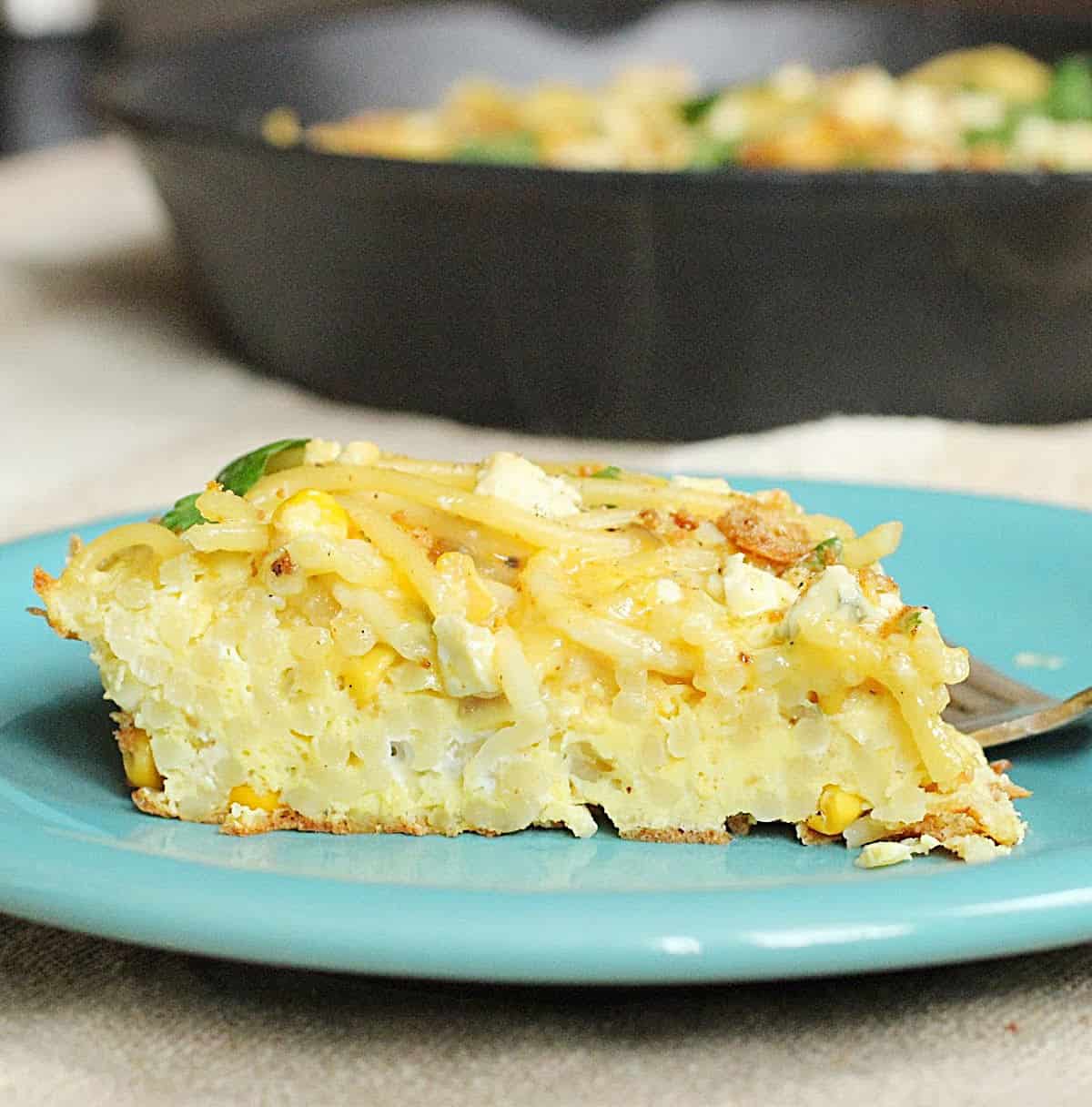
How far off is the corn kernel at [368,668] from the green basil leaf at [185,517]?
0.20 m

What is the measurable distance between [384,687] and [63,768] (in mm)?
330

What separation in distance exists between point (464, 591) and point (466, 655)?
6cm

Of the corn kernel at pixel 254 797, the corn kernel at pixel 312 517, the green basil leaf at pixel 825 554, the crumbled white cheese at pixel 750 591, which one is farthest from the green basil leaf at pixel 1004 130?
the corn kernel at pixel 254 797

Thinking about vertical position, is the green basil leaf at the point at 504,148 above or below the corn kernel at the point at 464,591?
below

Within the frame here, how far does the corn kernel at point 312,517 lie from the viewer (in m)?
1.89

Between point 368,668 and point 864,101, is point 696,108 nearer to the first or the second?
point 864,101

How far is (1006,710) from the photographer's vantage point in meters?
2.09

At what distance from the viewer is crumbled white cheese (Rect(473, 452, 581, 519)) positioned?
1.97 metres

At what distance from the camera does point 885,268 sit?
10.9 feet

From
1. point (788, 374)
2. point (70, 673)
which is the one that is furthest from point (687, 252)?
point (70, 673)

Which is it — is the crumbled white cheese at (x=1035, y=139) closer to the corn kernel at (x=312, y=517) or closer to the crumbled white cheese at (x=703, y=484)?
the crumbled white cheese at (x=703, y=484)

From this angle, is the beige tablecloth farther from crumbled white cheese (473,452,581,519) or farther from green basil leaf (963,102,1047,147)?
green basil leaf (963,102,1047,147)

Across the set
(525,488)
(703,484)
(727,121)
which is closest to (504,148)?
(727,121)

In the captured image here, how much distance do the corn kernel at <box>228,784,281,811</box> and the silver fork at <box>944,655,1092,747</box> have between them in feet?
2.21
